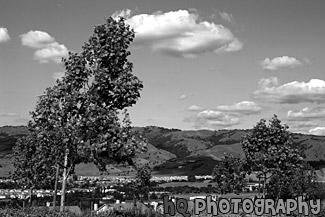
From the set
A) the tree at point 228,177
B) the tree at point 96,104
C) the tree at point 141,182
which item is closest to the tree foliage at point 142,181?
the tree at point 141,182

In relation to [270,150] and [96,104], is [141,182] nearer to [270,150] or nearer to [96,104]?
[270,150]

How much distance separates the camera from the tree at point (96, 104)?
56.9 feet

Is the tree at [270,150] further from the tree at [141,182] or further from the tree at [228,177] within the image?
the tree at [141,182]

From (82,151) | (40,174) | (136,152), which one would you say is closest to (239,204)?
A: (136,152)

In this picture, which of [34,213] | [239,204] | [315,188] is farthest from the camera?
[315,188]

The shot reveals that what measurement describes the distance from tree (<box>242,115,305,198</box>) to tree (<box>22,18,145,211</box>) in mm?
20718

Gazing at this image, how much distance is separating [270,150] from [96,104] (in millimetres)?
A: 21771

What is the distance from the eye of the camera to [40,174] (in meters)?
60.7

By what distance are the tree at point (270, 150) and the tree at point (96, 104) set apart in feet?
68.0

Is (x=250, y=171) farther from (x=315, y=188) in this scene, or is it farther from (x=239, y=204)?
(x=315, y=188)

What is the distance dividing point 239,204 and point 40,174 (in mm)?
44444

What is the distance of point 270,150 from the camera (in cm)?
3553

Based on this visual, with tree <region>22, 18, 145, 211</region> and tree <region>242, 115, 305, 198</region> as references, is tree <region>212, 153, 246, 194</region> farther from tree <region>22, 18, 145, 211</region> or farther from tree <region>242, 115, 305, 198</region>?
tree <region>22, 18, 145, 211</region>

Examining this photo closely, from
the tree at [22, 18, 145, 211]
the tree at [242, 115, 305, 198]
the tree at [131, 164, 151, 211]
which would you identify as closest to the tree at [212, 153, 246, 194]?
the tree at [242, 115, 305, 198]
